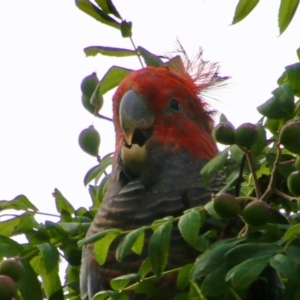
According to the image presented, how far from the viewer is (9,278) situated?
1482 millimetres

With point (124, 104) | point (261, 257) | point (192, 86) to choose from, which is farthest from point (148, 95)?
point (261, 257)

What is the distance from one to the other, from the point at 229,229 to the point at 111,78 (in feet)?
2.73

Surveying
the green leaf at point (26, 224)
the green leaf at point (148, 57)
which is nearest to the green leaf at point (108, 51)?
the green leaf at point (148, 57)

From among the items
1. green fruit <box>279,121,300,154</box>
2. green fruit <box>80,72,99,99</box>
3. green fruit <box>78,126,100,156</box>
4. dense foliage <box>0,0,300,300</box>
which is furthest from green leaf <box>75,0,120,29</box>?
green fruit <box>279,121,300,154</box>

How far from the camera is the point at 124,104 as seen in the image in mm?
3057

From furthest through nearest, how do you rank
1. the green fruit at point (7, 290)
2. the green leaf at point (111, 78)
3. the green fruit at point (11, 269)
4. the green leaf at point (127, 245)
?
the green leaf at point (111, 78) < the green leaf at point (127, 245) < the green fruit at point (11, 269) < the green fruit at point (7, 290)

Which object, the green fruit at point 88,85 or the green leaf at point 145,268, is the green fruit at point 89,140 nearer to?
the green fruit at point 88,85

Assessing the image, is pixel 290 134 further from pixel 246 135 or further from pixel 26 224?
pixel 26 224

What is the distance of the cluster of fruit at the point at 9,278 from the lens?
56.0 inches

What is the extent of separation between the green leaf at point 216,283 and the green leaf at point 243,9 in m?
0.63

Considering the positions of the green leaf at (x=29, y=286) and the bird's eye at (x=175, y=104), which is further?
the bird's eye at (x=175, y=104)

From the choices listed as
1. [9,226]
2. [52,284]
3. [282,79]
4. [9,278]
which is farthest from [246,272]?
[9,226]

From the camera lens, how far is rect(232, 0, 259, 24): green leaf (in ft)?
6.48

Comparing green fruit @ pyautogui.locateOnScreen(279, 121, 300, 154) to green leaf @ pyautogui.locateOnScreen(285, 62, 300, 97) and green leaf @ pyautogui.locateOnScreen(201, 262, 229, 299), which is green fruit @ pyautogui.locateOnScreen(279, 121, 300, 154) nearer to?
green leaf @ pyautogui.locateOnScreen(285, 62, 300, 97)
